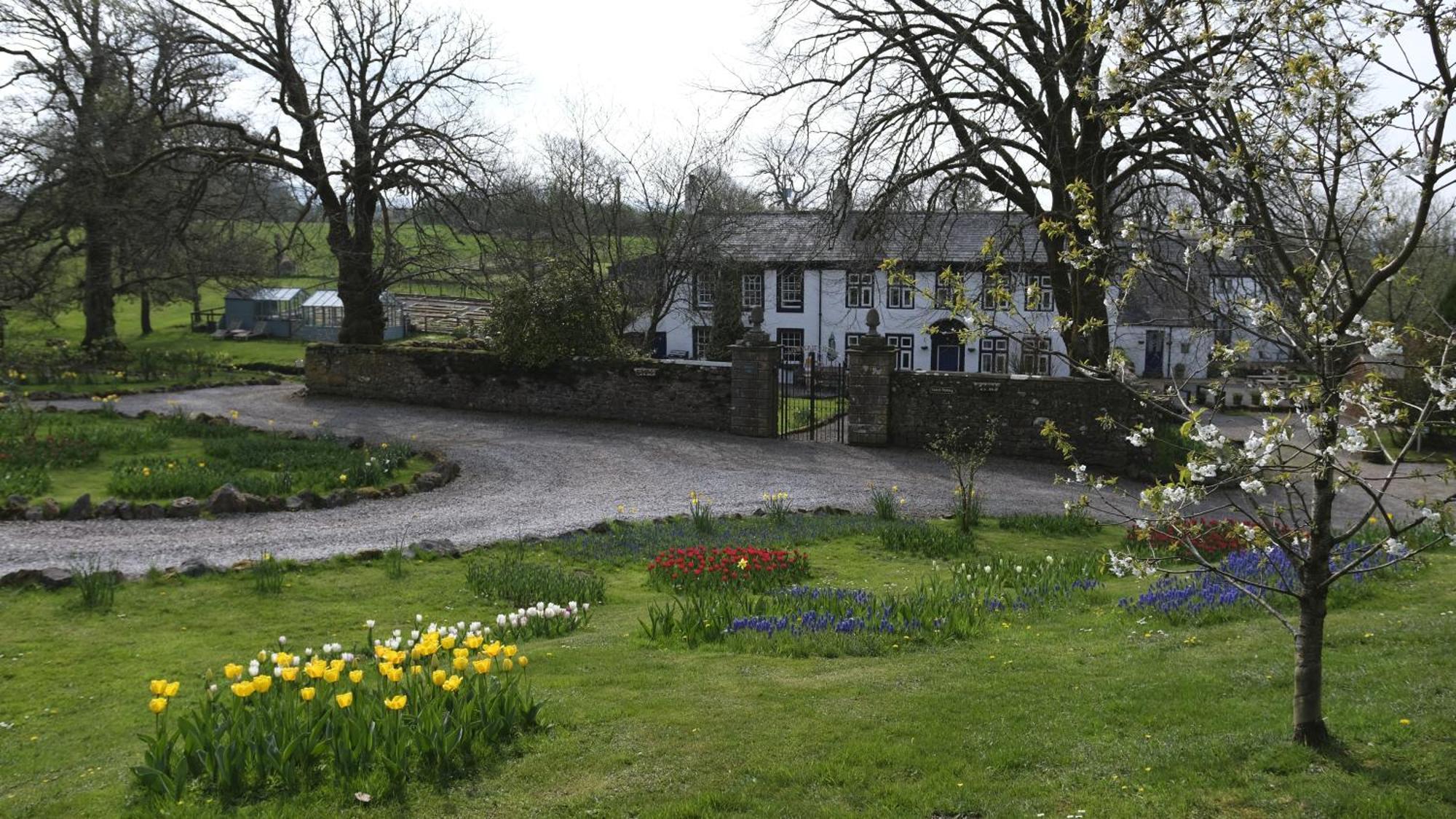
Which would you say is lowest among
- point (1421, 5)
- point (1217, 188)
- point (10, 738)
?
point (10, 738)

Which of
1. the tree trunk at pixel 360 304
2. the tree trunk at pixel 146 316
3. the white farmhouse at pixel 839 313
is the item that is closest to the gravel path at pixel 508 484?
the tree trunk at pixel 360 304

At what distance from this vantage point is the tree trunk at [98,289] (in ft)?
88.4

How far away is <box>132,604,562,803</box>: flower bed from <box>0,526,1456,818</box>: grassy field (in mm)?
150

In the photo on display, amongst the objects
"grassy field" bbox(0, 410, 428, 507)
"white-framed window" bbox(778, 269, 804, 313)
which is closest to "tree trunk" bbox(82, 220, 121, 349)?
"grassy field" bbox(0, 410, 428, 507)

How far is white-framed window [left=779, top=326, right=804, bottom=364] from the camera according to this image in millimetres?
43031

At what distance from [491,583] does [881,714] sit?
4541mm

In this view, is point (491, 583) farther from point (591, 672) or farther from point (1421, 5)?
point (1421, 5)

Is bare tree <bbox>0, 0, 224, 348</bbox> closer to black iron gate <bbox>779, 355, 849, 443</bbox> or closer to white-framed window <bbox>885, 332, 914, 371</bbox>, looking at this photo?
black iron gate <bbox>779, 355, 849, 443</bbox>

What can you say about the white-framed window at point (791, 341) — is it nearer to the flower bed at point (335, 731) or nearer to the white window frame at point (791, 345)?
the white window frame at point (791, 345)

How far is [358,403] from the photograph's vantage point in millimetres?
24016

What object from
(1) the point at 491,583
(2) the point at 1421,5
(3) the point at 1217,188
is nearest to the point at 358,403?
(1) the point at 491,583

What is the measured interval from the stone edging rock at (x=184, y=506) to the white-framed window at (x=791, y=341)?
99.7ft

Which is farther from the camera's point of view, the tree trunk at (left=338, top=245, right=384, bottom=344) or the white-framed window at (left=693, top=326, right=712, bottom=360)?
the white-framed window at (left=693, top=326, right=712, bottom=360)

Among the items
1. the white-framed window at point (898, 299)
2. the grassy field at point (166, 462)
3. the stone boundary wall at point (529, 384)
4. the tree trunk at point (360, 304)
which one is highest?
the white-framed window at point (898, 299)
